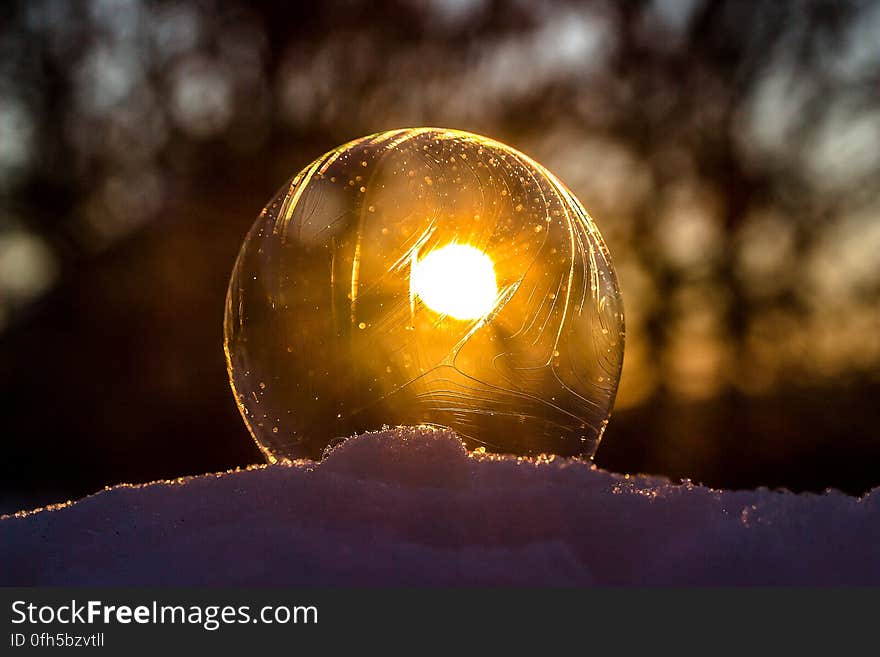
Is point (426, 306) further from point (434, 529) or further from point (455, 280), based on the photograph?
point (434, 529)

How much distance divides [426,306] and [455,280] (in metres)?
0.09

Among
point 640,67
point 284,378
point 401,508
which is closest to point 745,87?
point 640,67

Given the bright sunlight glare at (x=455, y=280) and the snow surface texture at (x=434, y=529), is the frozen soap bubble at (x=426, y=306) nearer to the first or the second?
the bright sunlight glare at (x=455, y=280)

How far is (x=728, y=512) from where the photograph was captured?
5.35ft

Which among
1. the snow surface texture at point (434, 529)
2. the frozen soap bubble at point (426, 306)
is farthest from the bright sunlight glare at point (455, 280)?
the snow surface texture at point (434, 529)

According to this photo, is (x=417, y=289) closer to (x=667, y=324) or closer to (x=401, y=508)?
(x=401, y=508)

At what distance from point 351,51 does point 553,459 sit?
13.8ft

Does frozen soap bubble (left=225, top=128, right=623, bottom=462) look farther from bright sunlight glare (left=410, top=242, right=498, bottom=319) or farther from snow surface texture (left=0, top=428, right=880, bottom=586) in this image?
snow surface texture (left=0, top=428, right=880, bottom=586)

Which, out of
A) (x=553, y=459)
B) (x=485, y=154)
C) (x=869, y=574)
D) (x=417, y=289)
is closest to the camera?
(x=869, y=574)

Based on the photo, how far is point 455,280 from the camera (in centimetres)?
197

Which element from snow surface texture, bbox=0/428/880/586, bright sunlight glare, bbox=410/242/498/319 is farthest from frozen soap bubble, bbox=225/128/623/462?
snow surface texture, bbox=0/428/880/586

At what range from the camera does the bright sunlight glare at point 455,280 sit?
1.97 m

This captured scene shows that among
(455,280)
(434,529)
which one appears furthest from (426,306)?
(434,529)

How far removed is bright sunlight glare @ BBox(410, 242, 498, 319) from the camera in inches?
77.6
